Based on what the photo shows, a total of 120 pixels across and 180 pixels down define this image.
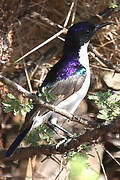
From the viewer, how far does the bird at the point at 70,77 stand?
10.7 ft

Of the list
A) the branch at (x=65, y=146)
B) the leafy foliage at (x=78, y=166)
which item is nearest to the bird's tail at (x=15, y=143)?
the branch at (x=65, y=146)

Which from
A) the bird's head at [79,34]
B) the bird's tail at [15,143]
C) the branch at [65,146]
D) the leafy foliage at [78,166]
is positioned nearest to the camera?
the branch at [65,146]

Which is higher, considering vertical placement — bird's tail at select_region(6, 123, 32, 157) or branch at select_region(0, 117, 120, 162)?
branch at select_region(0, 117, 120, 162)

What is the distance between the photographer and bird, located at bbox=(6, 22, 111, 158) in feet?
10.7

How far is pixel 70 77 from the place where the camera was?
3.42m

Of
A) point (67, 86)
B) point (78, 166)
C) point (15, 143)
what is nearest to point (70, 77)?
point (67, 86)

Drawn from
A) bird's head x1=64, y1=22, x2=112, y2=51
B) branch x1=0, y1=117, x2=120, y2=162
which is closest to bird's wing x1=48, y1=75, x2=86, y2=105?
bird's head x1=64, y1=22, x2=112, y2=51

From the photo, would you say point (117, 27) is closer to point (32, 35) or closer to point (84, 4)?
point (84, 4)

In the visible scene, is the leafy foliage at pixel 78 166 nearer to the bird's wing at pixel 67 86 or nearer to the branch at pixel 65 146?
the branch at pixel 65 146

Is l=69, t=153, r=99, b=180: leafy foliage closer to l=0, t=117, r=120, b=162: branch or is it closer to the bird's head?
l=0, t=117, r=120, b=162: branch

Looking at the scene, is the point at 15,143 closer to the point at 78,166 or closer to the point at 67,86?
the point at 78,166

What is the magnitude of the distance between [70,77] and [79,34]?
0.35 meters

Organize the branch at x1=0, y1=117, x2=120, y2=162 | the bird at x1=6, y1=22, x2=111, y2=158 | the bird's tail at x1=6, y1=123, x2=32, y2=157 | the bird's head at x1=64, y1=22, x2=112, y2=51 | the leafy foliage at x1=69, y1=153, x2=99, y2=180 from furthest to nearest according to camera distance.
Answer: the bird's head at x1=64, y1=22, x2=112, y2=51 < the bird at x1=6, y1=22, x2=111, y2=158 < the bird's tail at x1=6, y1=123, x2=32, y2=157 < the leafy foliage at x1=69, y1=153, x2=99, y2=180 < the branch at x1=0, y1=117, x2=120, y2=162

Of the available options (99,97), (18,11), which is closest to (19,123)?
(18,11)
